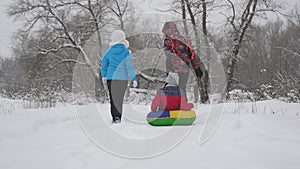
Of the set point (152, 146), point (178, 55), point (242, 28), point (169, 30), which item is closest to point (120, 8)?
point (242, 28)

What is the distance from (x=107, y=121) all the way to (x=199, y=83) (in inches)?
293

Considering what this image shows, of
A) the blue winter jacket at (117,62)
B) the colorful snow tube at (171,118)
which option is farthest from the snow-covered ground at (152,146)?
the blue winter jacket at (117,62)

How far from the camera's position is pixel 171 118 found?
4.02 meters

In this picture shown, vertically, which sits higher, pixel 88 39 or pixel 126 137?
pixel 88 39

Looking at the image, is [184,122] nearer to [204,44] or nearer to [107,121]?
[107,121]

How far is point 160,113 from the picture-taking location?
4.05 metres

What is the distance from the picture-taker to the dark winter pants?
440 centimetres

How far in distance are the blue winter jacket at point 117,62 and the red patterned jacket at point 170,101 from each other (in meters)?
0.66

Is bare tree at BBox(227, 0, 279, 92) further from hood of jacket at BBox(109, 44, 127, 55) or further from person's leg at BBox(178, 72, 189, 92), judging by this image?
hood of jacket at BBox(109, 44, 127, 55)

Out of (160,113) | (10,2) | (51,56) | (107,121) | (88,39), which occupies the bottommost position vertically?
(107,121)

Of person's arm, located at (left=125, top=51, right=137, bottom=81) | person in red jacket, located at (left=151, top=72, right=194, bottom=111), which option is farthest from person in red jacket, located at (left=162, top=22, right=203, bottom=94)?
person's arm, located at (left=125, top=51, right=137, bottom=81)

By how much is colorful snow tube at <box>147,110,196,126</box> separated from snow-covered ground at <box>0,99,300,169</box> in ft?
1.30

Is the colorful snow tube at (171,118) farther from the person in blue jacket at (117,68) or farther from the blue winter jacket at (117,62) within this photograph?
the blue winter jacket at (117,62)

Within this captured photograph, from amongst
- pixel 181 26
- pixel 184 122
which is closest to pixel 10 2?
pixel 181 26
